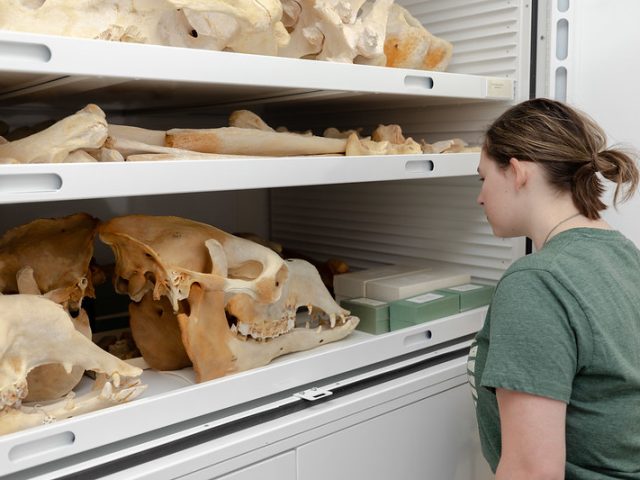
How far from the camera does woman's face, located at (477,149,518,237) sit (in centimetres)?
123

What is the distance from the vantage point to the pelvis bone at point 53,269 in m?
1.20

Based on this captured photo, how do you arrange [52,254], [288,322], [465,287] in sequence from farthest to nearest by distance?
[465,287] < [288,322] < [52,254]

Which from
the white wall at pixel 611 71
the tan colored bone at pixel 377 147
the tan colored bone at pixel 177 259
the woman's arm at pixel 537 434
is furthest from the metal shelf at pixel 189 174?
the woman's arm at pixel 537 434

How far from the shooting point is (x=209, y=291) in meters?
1.30

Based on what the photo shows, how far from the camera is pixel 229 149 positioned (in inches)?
54.7

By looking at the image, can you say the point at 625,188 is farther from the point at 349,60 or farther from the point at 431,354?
the point at 349,60

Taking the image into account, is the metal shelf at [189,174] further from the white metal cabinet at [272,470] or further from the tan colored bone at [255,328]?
the white metal cabinet at [272,470]

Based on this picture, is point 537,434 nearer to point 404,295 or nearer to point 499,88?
point 404,295

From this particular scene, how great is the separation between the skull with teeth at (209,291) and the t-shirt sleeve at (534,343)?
1.53 ft

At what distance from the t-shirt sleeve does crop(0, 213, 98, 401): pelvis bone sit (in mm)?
709

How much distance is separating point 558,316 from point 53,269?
0.88m

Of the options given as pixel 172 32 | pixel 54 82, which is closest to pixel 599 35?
pixel 172 32

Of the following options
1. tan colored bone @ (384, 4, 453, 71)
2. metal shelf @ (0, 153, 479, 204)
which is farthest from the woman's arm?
tan colored bone @ (384, 4, 453, 71)

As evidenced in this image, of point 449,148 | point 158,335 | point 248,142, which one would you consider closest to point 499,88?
point 449,148
